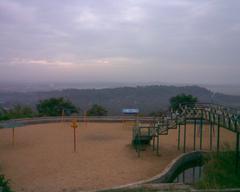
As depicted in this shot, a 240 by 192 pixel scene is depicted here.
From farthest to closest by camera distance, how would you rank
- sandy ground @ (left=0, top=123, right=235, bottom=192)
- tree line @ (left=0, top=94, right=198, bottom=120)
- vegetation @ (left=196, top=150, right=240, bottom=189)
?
tree line @ (left=0, top=94, right=198, bottom=120) < sandy ground @ (left=0, top=123, right=235, bottom=192) < vegetation @ (left=196, top=150, right=240, bottom=189)

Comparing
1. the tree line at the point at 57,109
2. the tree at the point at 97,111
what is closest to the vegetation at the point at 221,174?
the tree line at the point at 57,109

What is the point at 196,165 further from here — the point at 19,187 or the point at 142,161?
the point at 19,187

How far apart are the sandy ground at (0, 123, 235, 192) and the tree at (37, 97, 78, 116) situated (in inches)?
393

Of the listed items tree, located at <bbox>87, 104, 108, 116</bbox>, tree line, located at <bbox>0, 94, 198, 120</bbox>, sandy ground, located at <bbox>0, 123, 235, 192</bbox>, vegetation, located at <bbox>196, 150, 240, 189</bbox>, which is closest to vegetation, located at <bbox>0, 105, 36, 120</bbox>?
tree line, located at <bbox>0, 94, 198, 120</bbox>

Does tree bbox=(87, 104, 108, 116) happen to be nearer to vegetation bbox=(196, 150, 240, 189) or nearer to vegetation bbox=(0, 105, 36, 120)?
vegetation bbox=(0, 105, 36, 120)

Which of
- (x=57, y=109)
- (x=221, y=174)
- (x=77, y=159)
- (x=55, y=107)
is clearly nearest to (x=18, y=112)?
(x=55, y=107)

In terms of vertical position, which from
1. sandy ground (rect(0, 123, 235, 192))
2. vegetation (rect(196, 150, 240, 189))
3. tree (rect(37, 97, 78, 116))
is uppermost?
tree (rect(37, 97, 78, 116))

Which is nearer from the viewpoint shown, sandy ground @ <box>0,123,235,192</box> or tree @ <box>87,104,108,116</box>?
sandy ground @ <box>0,123,235,192</box>

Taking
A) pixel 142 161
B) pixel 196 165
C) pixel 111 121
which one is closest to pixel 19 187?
pixel 142 161

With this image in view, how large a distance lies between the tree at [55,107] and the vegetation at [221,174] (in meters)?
23.6

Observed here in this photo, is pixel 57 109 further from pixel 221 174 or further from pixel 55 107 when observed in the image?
pixel 221 174

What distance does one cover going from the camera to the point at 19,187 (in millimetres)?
12070

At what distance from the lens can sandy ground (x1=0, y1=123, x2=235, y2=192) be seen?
505 inches

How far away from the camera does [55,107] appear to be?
35.0m
